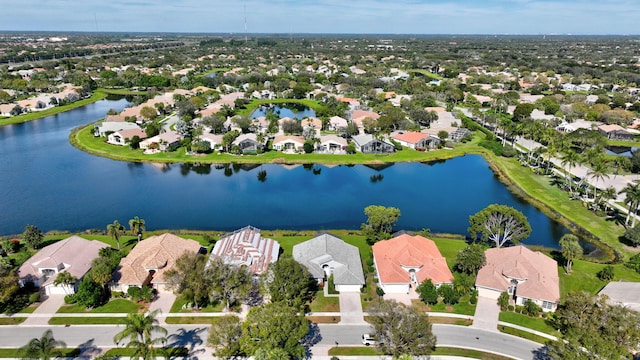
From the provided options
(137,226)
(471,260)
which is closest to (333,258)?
(471,260)

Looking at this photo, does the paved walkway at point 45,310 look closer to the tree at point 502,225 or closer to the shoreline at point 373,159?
the tree at point 502,225

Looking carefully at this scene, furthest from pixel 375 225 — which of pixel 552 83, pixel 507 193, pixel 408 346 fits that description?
pixel 552 83

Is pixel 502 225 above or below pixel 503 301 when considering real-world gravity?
above

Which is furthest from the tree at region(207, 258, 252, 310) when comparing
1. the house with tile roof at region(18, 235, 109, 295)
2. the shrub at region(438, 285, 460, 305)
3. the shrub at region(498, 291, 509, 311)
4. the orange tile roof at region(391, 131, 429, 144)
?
the orange tile roof at region(391, 131, 429, 144)

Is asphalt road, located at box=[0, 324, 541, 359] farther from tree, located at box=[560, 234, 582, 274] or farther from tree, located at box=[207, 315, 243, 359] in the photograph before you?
tree, located at box=[560, 234, 582, 274]

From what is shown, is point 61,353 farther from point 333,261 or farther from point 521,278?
point 521,278
